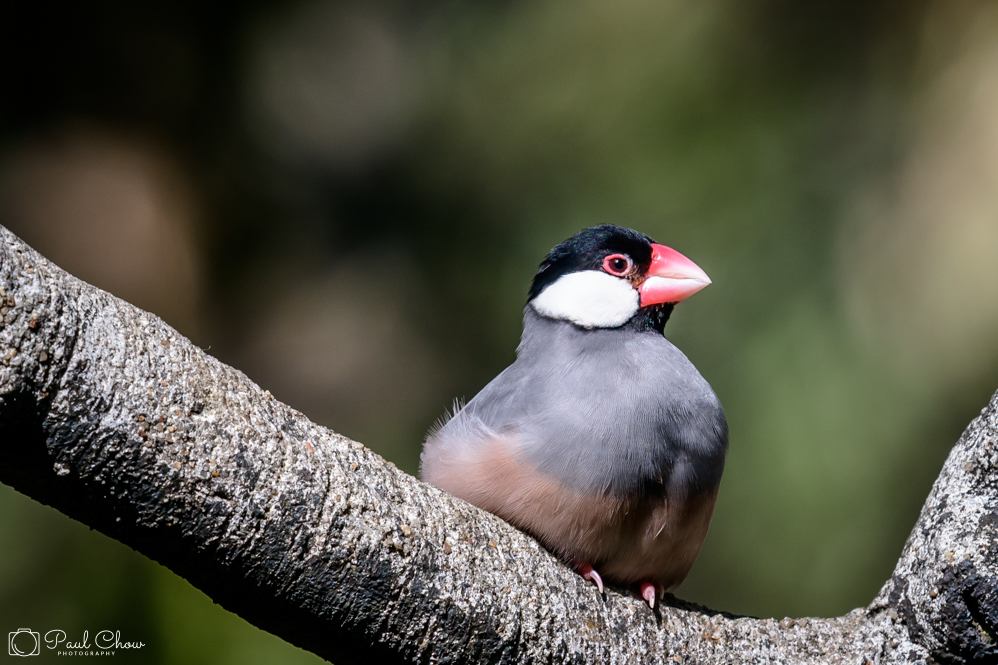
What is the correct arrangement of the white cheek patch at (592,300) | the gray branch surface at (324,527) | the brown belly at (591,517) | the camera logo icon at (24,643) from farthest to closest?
→ the camera logo icon at (24,643)
the white cheek patch at (592,300)
the brown belly at (591,517)
the gray branch surface at (324,527)

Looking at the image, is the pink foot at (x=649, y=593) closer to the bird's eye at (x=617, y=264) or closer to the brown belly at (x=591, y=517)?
the brown belly at (x=591, y=517)

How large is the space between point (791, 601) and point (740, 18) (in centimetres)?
291

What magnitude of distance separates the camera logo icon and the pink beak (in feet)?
9.41

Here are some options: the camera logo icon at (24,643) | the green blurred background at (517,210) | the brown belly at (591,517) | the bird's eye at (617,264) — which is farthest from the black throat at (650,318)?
the camera logo icon at (24,643)

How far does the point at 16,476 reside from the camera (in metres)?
1.12

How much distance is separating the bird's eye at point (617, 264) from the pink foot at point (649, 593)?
848mm

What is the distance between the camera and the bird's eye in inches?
87.6

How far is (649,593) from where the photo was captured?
1.77 meters

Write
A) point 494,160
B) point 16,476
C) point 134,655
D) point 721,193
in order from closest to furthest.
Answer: point 16,476, point 134,655, point 721,193, point 494,160

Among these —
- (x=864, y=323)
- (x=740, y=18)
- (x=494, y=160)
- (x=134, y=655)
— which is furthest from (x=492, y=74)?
(x=134, y=655)

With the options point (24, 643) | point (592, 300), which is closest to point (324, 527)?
point (592, 300)

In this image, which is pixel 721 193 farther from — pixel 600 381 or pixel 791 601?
pixel 600 381

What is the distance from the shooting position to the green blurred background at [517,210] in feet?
11.6

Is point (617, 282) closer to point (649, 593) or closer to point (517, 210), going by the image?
point (649, 593)
